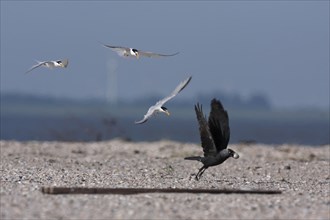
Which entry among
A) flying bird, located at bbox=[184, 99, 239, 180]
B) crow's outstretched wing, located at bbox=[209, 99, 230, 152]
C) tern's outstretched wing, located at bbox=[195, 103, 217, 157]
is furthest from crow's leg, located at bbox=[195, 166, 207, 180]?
crow's outstretched wing, located at bbox=[209, 99, 230, 152]

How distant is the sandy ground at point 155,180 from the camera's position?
16.5 m

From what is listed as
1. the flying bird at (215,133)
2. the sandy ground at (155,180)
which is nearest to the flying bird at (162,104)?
the flying bird at (215,133)

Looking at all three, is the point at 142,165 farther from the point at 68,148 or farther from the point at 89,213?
the point at 89,213

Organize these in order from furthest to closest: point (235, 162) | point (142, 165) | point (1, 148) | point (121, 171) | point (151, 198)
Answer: point (1, 148) → point (235, 162) → point (142, 165) → point (121, 171) → point (151, 198)

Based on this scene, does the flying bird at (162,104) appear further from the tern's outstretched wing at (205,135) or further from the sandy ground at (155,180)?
the sandy ground at (155,180)

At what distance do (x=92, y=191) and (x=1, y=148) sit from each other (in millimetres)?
16535

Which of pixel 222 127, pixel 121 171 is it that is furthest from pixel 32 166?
pixel 222 127

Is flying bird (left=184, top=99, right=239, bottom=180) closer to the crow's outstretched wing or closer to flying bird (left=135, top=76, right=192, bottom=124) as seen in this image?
the crow's outstretched wing

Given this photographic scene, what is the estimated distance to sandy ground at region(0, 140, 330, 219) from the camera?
649 inches

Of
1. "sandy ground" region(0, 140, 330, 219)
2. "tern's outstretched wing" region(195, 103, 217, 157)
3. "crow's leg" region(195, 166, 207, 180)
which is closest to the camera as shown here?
"sandy ground" region(0, 140, 330, 219)

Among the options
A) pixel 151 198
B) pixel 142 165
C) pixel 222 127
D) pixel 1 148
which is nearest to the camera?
pixel 151 198

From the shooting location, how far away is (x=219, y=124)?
65.8 feet

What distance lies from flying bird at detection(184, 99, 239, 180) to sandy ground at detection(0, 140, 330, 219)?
1.70ft

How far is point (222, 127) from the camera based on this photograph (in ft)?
65.8
